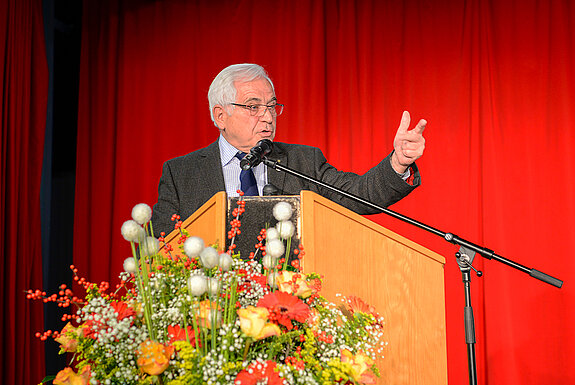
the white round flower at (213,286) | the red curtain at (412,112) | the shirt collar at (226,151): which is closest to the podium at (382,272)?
the white round flower at (213,286)

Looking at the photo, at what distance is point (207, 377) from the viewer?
0.79 metres

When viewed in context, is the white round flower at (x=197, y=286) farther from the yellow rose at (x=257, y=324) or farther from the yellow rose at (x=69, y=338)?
the yellow rose at (x=69, y=338)

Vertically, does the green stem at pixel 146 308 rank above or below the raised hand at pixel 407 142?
below

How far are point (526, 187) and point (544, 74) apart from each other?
68 centimetres

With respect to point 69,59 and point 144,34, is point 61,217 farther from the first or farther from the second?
point 144,34

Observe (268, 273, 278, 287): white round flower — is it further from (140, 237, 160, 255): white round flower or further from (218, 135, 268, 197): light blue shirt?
(218, 135, 268, 197): light blue shirt

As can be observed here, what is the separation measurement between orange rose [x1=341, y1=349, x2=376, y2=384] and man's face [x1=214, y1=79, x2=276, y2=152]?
146cm

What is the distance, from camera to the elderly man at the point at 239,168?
199cm

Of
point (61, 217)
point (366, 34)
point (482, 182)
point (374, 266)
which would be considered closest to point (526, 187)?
point (482, 182)

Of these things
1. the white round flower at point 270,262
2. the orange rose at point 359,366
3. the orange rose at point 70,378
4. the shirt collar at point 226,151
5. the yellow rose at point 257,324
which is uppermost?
the shirt collar at point 226,151

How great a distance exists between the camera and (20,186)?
309 cm

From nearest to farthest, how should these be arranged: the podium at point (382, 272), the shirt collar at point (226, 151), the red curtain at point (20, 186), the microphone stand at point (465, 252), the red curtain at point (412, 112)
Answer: the podium at point (382, 272) → the microphone stand at point (465, 252) → the shirt collar at point (226, 151) → the red curtain at point (20, 186) → the red curtain at point (412, 112)

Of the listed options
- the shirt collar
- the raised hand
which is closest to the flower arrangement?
the raised hand

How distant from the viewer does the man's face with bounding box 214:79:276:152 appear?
2.20 metres
